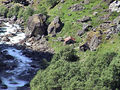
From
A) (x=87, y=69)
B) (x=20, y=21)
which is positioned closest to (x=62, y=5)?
(x=20, y=21)

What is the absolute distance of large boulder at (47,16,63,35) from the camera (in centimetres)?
11734

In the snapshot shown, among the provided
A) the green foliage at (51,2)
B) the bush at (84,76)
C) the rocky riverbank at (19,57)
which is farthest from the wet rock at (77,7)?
the bush at (84,76)

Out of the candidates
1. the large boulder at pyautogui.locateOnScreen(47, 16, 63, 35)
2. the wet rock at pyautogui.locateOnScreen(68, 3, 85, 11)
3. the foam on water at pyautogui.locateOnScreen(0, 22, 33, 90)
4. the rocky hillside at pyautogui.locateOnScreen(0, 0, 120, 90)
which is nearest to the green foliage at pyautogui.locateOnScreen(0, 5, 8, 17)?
the rocky hillside at pyautogui.locateOnScreen(0, 0, 120, 90)

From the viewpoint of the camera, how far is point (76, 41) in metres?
102

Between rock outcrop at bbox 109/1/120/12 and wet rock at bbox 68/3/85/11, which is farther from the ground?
wet rock at bbox 68/3/85/11

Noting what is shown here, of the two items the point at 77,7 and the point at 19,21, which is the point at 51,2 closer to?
the point at 19,21

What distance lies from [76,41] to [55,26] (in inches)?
786

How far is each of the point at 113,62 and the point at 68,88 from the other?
10.6 meters

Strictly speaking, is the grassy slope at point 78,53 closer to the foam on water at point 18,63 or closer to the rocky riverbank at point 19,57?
the rocky riverbank at point 19,57

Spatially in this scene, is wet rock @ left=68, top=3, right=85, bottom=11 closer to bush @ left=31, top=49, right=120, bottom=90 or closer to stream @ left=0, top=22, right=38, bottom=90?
stream @ left=0, top=22, right=38, bottom=90

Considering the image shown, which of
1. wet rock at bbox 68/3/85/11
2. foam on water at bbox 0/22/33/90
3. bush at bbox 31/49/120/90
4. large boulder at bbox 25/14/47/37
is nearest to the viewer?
bush at bbox 31/49/120/90

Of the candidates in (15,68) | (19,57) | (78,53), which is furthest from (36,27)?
(78,53)

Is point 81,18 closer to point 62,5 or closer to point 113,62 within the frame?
point 62,5

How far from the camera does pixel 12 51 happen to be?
10375 cm
